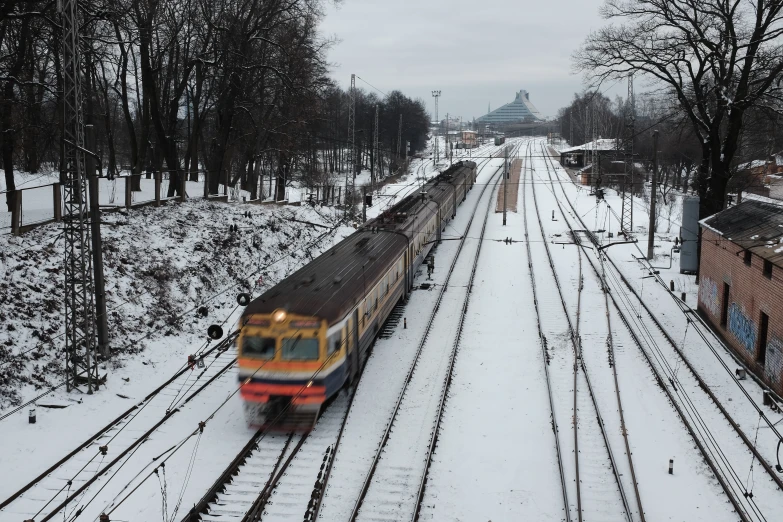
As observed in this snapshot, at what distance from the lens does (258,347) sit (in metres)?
13.7

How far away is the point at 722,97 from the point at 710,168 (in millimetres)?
4035

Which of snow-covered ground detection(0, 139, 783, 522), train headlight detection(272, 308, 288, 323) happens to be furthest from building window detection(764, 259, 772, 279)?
train headlight detection(272, 308, 288, 323)

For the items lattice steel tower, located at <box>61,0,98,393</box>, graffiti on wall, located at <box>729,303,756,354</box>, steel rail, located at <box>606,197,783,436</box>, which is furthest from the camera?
graffiti on wall, located at <box>729,303,756,354</box>

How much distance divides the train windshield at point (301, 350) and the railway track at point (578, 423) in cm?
497

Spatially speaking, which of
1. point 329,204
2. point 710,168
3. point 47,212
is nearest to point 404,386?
point 47,212

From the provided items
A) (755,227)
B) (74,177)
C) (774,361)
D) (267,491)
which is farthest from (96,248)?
(755,227)

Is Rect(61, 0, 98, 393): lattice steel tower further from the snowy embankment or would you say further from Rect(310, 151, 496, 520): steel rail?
Rect(310, 151, 496, 520): steel rail

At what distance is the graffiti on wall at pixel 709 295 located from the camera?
68.0 feet

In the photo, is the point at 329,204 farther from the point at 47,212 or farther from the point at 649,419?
the point at 649,419

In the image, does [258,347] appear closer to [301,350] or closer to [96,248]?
[301,350]

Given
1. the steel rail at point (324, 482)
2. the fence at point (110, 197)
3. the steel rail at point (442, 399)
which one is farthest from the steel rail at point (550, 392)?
the fence at point (110, 197)

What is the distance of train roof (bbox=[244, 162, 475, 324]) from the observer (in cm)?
1406

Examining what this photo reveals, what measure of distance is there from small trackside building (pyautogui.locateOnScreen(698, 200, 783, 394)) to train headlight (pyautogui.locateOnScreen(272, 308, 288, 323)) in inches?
425

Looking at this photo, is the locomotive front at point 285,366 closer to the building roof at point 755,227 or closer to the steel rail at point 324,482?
the steel rail at point 324,482
